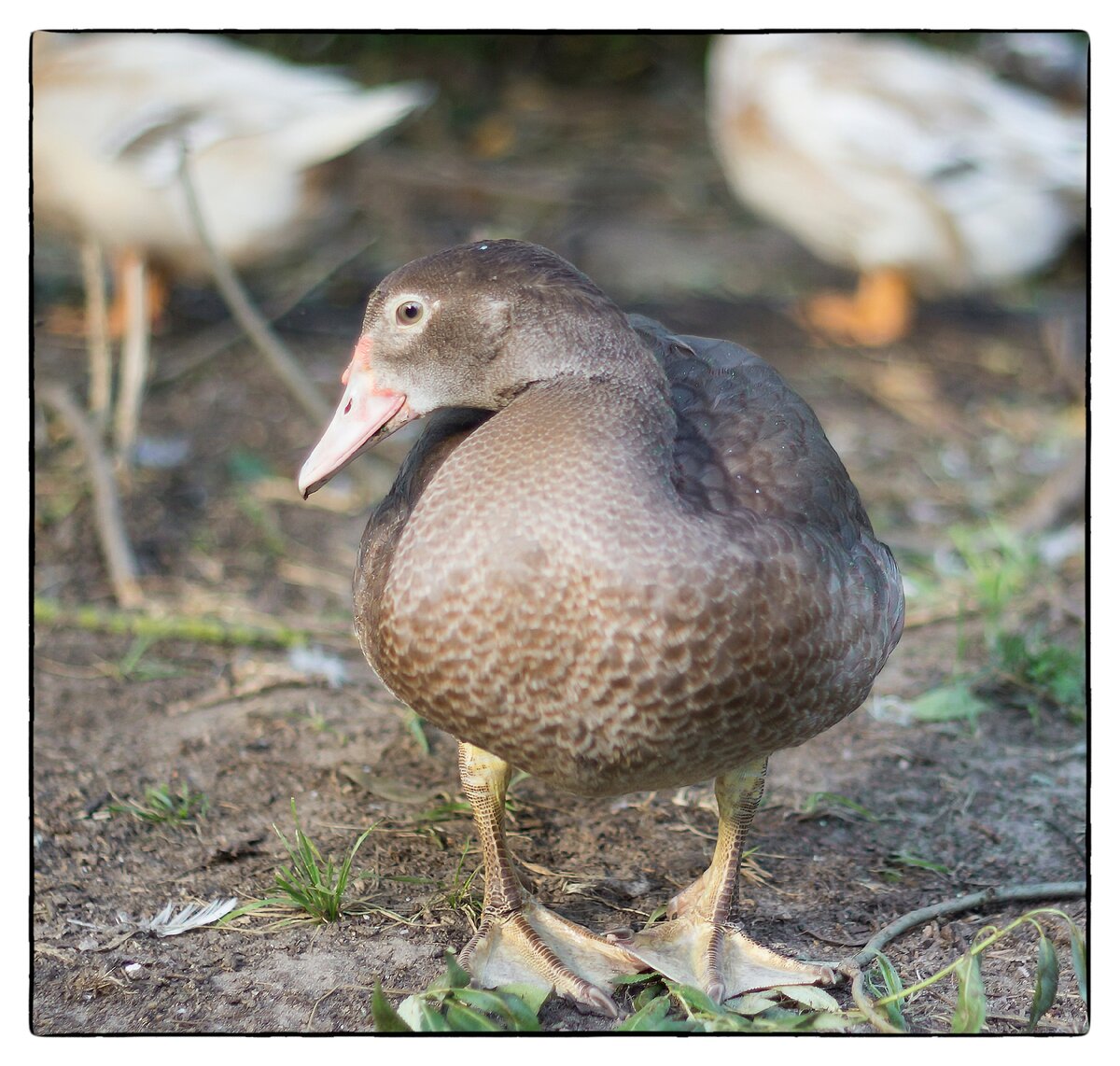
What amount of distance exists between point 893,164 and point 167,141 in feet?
9.52

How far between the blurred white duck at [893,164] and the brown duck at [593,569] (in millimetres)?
3361

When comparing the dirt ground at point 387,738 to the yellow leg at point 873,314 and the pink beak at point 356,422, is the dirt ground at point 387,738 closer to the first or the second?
the yellow leg at point 873,314

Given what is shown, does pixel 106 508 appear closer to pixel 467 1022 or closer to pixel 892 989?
pixel 467 1022

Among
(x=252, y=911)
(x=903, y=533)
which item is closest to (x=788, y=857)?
(x=252, y=911)

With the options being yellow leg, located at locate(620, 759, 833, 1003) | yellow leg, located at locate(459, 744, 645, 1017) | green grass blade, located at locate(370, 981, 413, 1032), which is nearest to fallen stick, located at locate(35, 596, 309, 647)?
yellow leg, located at locate(459, 744, 645, 1017)

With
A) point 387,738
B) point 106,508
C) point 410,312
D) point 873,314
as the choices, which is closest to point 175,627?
point 106,508

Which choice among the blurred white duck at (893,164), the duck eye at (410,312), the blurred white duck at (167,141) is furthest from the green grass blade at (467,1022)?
the blurred white duck at (893,164)

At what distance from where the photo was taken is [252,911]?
2904mm

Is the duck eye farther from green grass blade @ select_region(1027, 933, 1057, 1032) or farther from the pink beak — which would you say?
green grass blade @ select_region(1027, 933, 1057, 1032)

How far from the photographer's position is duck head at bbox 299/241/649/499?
8.33 ft

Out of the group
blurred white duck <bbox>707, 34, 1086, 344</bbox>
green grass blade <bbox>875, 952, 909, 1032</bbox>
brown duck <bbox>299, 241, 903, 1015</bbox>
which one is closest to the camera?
brown duck <bbox>299, 241, 903, 1015</bbox>

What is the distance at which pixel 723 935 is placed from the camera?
2.85 meters

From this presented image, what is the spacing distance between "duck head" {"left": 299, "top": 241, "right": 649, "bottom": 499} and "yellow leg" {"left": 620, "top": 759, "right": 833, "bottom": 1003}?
2.98 feet

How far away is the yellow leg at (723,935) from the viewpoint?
2.75 m
